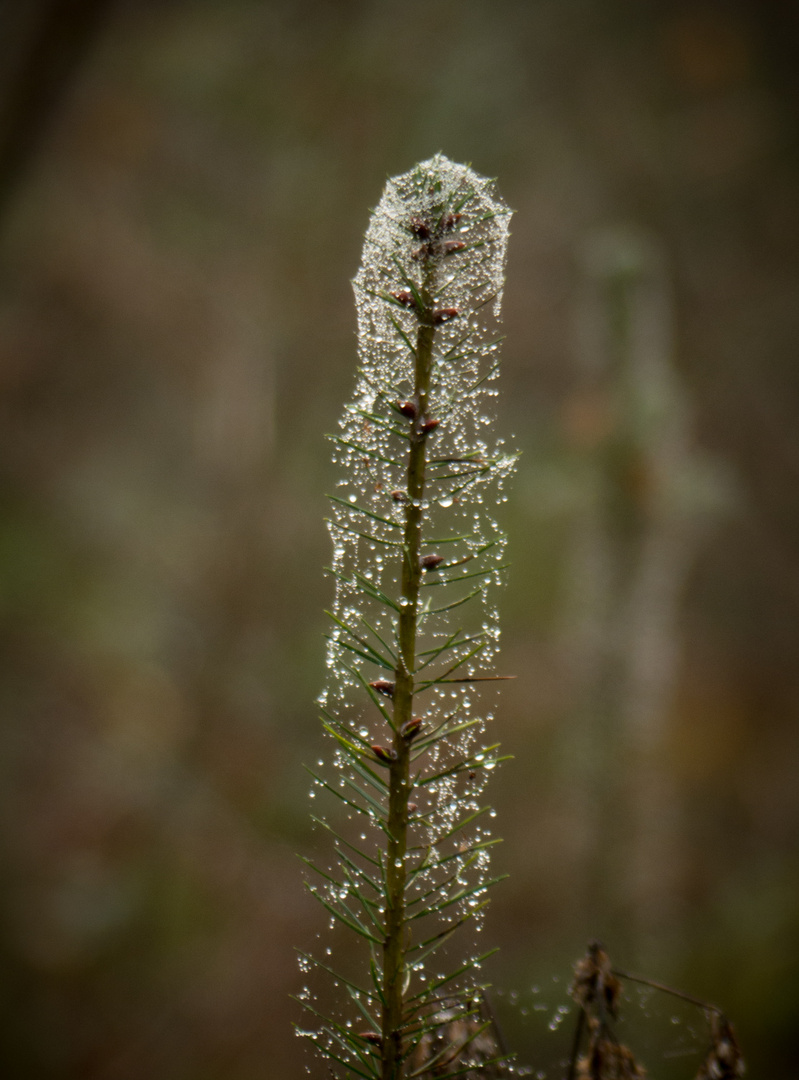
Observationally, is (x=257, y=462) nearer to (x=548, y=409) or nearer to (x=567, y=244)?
(x=548, y=409)

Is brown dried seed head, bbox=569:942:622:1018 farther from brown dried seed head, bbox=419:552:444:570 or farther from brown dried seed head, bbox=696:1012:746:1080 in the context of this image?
brown dried seed head, bbox=419:552:444:570

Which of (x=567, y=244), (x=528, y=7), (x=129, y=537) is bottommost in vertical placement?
Answer: (x=129, y=537)

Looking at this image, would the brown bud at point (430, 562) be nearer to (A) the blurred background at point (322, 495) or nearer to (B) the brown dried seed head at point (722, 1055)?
(B) the brown dried seed head at point (722, 1055)

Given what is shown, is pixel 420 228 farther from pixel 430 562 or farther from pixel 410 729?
pixel 410 729

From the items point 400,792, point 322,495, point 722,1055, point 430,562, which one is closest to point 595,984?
point 722,1055

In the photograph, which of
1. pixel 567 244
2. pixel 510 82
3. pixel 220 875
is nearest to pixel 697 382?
pixel 567 244

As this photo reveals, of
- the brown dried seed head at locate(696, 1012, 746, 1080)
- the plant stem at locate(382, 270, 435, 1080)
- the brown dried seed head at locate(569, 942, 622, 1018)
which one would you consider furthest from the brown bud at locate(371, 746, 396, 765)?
the brown dried seed head at locate(696, 1012, 746, 1080)

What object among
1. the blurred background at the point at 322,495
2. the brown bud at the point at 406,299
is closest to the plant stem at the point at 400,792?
the brown bud at the point at 406,299
